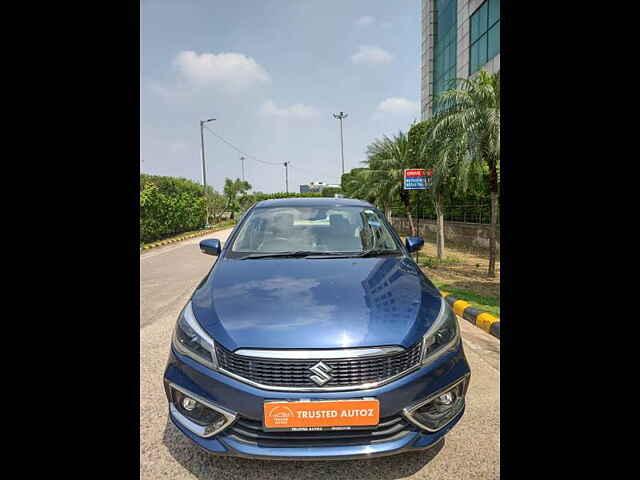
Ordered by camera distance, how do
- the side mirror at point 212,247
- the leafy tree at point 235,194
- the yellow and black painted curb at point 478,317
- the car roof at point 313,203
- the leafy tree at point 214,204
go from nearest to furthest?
the side mirror at point 212,247
the car roof at point 313,203
the yellow and black painted curb at point 478,317
the leafy tree at point 214,204
the leafy tree at point 235,194

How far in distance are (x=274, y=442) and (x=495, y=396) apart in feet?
6.24

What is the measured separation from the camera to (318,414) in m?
1.54

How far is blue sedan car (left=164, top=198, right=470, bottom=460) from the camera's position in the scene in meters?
1.57

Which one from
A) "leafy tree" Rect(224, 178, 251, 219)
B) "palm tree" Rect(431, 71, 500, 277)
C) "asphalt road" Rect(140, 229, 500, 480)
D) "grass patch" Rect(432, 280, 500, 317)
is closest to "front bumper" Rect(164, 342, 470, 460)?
"asphalt road" Rect(140, 229, 500, 480)

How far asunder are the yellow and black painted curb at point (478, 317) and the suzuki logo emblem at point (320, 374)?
282 cm

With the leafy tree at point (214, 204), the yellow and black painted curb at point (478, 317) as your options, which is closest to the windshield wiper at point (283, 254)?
the yellow and black painted curb at point (478, 317)

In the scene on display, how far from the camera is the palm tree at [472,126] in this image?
21.9 ft

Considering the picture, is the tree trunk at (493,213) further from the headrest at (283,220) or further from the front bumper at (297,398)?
the front bumper at (297,398)

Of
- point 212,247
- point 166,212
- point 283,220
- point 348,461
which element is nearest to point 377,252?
point 283,220

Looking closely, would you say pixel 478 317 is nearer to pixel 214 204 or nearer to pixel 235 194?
pixel 214 204

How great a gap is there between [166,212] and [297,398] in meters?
18.1
